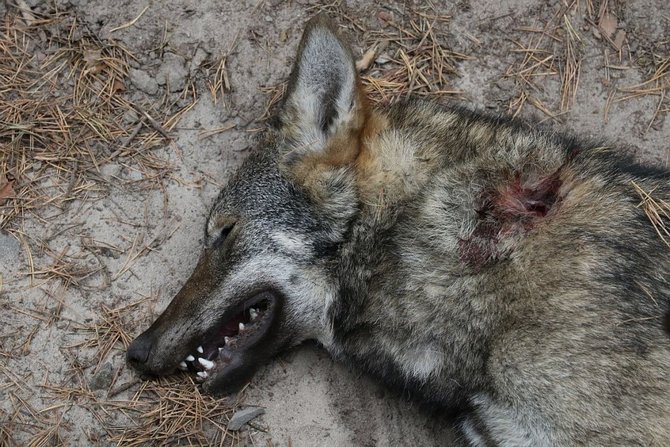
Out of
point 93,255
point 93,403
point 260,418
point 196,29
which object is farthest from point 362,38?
point 93,403

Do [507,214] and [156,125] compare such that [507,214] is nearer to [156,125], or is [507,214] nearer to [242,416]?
[242,416]

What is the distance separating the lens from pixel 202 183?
4.52m

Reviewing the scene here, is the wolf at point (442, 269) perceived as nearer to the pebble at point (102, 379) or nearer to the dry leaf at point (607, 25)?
the pebble at point (102, 379)

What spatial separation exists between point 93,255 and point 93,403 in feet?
3.02

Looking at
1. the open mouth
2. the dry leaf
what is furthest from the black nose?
the dry leaf

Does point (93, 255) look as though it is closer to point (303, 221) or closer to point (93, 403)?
point (93, 403)

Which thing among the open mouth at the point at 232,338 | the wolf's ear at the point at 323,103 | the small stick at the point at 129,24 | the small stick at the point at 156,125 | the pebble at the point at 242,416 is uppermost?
the wolf's ear at the point at 323,103

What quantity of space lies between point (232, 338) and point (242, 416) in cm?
52

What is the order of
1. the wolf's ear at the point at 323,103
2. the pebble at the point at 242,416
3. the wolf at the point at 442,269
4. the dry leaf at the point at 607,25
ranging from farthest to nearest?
the dry leaf at the point at 607,25
the pebble at the point at 242,416
the wolf's ear at the point at 323,103
the wolf at the point at 442,269

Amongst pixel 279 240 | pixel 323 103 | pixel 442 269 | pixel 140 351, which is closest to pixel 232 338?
pixel 140 351

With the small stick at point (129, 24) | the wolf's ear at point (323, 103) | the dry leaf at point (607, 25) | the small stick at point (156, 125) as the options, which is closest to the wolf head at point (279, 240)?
the wolf's ear at point (323, 103)

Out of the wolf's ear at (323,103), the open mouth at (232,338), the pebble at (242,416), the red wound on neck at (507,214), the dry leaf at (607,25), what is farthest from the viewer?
the dry leaf at (607,25)

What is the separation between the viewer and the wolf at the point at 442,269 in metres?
3.26

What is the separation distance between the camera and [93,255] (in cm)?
438
